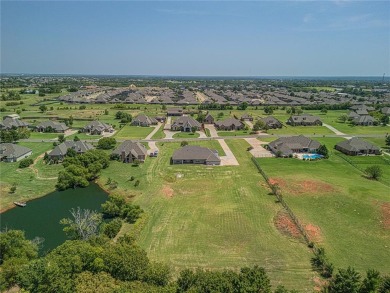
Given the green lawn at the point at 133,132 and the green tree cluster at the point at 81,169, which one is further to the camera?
the green lawn at the point at 133,132

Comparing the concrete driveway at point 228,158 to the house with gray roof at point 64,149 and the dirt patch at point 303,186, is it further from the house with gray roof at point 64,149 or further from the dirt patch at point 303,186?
the house with gray roof at point 64,149

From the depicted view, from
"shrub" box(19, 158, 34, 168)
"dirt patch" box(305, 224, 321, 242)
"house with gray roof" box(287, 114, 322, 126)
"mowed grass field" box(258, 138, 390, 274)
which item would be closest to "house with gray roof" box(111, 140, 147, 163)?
"shrub" box(19, 158, 34, 168)

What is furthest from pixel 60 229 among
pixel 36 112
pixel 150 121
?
pixel 36 112

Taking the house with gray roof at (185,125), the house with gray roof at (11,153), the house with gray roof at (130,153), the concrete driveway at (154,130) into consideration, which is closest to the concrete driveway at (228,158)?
the house with gray roof at (130,153)

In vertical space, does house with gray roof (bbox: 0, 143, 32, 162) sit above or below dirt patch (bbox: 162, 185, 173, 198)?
above

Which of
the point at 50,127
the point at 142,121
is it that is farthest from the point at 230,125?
the point at 50,127

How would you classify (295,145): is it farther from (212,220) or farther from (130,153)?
(212,220)

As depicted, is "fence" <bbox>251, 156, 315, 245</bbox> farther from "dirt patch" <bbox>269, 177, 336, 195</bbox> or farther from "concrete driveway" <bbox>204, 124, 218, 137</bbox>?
"concrete driveway" <bbox>204, 124, 218, 137</bbox>
